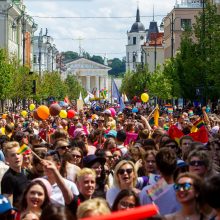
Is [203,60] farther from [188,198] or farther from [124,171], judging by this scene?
[188,198]

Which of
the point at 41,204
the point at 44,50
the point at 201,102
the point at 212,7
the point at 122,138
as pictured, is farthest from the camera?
the point at 44,50

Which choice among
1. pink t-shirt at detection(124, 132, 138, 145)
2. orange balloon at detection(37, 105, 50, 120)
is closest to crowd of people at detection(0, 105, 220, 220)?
pink t-shirt at detection(124, 132, 138, 145)

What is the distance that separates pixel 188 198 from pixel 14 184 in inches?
125

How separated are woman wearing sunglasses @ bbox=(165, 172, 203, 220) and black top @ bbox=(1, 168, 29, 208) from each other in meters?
2.93

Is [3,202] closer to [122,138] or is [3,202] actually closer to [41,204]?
[41,204]

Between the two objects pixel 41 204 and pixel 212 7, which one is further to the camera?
pixel 212 7

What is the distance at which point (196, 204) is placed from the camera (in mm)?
7039

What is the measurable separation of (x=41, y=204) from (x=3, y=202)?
0.78m

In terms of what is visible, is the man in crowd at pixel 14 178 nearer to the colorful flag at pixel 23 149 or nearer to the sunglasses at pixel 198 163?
the colorful flag at pixel 23 149

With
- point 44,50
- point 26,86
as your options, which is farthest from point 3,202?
point 44,50

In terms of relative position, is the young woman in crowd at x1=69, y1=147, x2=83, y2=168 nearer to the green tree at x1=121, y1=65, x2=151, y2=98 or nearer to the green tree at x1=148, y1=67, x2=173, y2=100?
the green tree at x1=148, y1=67, x2=173, y2=100

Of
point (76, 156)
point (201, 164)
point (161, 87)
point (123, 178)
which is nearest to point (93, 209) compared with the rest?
point (201, 164)

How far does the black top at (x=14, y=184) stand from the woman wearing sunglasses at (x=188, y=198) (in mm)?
2927

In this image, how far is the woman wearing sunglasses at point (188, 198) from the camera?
7004mm
